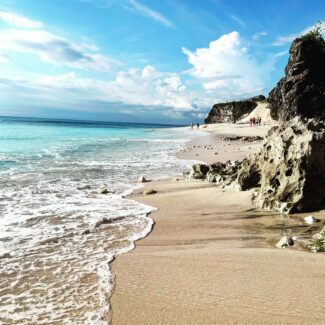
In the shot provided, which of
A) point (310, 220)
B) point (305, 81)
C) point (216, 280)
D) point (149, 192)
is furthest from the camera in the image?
point (305, 81)

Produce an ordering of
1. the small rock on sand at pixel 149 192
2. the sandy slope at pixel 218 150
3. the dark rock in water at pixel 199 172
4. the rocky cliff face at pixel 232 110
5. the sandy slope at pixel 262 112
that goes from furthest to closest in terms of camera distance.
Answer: the rocky cliff face at pixel 232 110 < the sandy slope at pixel 262 112 < the sandy slope at pixel 218 150 < the dark rock in water at pixel 199 172 < the small rock on sand at pixel 149 192

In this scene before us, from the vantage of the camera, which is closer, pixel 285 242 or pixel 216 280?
pixel 216 280

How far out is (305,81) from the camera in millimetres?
39594

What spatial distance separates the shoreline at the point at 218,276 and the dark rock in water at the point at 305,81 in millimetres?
32619

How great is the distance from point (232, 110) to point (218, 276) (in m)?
106

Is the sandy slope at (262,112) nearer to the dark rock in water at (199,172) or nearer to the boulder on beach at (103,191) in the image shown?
the dark rock in water at (199,172)

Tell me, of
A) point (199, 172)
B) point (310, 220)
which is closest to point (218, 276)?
point (310, 220)

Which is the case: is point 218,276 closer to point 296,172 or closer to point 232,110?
point 296,172

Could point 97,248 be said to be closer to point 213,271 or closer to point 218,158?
point 213,271

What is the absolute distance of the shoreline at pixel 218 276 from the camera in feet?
14.6

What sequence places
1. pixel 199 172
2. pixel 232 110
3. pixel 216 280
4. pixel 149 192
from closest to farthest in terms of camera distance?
pixel 216 280 → pixel 149 192 → pixel 199 172 → pixel 232 110

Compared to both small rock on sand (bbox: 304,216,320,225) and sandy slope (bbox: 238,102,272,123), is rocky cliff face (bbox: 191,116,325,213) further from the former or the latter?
sandy slope (bbox: 238,102,272,123)

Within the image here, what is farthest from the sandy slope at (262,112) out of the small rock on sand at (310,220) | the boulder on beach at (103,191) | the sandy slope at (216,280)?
the sandy slope at (216,280)

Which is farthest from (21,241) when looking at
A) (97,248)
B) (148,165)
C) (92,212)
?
(148,165)
